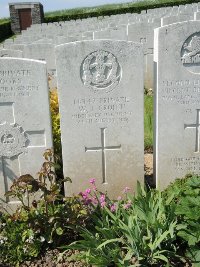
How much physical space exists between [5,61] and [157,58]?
1548 mm

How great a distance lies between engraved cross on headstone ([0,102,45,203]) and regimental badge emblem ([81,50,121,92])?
75 centimetres

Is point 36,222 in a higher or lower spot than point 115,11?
lower

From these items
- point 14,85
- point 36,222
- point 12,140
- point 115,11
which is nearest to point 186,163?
point 36,222

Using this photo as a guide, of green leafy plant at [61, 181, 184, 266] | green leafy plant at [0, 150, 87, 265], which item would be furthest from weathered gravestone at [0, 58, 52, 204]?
green leafy plant at [61, 181, 184, 266]

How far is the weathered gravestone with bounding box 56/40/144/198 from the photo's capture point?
11.5 ft

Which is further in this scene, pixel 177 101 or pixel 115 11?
pixel 115 11

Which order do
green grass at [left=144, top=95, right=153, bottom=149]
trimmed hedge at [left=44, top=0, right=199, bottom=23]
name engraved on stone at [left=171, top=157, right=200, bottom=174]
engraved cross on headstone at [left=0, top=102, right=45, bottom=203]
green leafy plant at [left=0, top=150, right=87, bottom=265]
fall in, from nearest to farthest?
green leafy plant at [left=0, top=150, right=87, bottom=265] → engraved cross on headstone at [left=0, top=102, right=45, bottom=203] → name engraved on stone at [left=171, top=157, right=200, bottom=174] → green grass at [left=144, top=95, right=153, bottom=149] → trimmed hedge at [left=44, top=0, right=199, bottom=23]

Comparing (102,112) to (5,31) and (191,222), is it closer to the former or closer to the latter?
(191,222)

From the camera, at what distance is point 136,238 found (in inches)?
A: 112

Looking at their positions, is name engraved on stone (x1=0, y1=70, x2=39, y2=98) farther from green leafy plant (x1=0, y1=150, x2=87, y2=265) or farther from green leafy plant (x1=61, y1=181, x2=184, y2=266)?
green leafy plant (x1=61, y1=181, x2=184, y2=266)

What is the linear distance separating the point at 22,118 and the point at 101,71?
37.9 inches

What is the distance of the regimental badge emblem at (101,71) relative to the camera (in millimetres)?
3506

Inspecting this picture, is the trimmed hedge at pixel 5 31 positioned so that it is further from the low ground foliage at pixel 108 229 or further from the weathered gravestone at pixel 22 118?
the low ground foliage at pixel 108 229

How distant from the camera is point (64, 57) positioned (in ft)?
11.4
